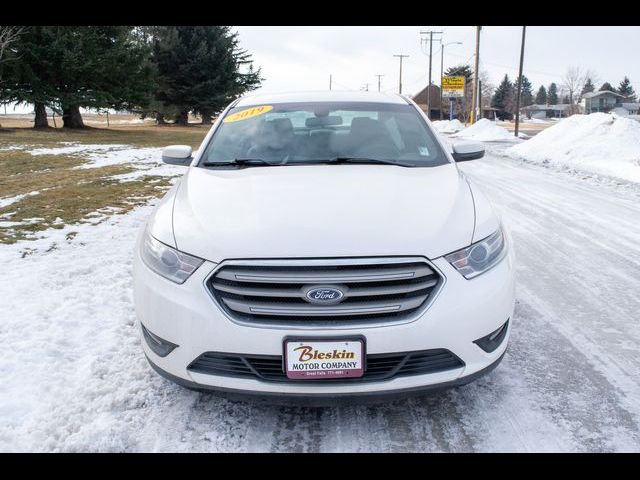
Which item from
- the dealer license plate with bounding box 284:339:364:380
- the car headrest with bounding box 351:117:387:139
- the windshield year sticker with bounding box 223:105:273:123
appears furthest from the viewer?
the windshield year sticker with bounding box 223:105:273:123

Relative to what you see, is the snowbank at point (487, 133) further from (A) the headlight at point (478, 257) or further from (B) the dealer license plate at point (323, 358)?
(B) the dealer license plate at point (323, 358)

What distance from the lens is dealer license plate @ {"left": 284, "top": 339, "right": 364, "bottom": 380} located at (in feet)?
7.13

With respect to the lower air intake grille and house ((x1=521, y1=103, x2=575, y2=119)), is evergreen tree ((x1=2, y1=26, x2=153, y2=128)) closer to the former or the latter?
the lower air intake grille

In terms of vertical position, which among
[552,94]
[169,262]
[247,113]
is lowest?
[169,262]

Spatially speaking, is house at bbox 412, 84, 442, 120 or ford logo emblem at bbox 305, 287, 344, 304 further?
house at bbox 412, 84, 442, 120

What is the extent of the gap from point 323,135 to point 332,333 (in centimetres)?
199

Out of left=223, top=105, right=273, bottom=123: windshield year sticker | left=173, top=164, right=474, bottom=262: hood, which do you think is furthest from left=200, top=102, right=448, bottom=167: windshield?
left=173, top=164, right=474, bottom=262: hood

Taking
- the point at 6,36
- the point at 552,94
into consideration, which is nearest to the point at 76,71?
the point at 6,36

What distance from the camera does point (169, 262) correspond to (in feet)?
8.02

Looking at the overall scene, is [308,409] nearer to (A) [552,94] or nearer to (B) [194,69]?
(B) [194,69]

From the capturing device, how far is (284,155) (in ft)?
11.8

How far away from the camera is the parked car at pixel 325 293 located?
221cm

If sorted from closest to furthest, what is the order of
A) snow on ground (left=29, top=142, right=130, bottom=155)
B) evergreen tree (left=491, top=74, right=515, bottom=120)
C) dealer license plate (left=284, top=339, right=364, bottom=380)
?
dealer license plate (left=284, top=339, right=364, bottom=380) → snow on ground (left=29, top=142, right=130, bottom=155) → evergreen tree (left=491, top=74, right=515, bottom=120)
